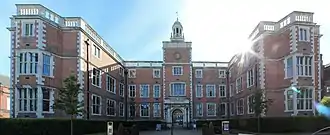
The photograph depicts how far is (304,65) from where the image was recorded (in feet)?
121

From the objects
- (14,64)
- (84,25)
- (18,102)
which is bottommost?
(18,102)

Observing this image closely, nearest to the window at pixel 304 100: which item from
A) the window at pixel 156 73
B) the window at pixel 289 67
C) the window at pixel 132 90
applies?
the window at pixel 289 67

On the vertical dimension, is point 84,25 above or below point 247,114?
above

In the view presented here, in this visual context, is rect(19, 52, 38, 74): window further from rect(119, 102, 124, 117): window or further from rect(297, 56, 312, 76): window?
rect(119, 102, 124, 117): window

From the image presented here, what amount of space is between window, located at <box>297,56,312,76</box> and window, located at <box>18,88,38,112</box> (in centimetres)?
2311

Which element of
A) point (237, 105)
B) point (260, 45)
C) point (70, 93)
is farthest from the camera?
point (237, 105)

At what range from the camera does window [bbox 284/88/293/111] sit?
3728cm

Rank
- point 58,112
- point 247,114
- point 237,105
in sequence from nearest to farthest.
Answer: point 58,112 < point 247,114 < point 237,105

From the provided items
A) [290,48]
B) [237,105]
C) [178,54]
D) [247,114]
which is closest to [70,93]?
[290,48]

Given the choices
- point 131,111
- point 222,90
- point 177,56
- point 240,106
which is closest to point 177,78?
point 177,56

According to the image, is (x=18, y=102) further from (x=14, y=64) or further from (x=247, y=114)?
(x=247, y=114)

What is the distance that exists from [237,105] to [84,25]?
28247mm

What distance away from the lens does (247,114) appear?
48.7 metres

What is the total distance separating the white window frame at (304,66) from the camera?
120 feet
